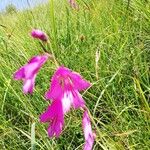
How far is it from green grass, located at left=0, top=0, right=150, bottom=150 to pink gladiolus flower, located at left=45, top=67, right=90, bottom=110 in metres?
0.72

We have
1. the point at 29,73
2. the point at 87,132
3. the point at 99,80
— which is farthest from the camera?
the point at 99,80

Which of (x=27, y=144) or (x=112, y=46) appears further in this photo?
(x=112, y=46)

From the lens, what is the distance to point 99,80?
61.5 inches

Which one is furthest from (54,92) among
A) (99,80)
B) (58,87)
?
(99,80)

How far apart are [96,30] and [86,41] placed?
A: 11 centimetres

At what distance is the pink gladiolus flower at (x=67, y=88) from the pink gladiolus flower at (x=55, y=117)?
0.01m

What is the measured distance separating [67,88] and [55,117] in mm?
50

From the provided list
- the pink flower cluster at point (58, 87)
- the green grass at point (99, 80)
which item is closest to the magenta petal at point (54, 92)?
the pink flower cluster at point (58, 87)

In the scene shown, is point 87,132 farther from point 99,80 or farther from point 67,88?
point 99,80

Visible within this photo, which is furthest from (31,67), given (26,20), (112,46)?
(26,20)

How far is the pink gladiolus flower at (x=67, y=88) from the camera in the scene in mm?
664

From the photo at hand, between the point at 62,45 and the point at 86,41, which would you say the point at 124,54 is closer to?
the point at 86,41

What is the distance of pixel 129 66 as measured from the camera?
183 cm

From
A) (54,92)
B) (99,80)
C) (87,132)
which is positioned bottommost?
(99,80)
